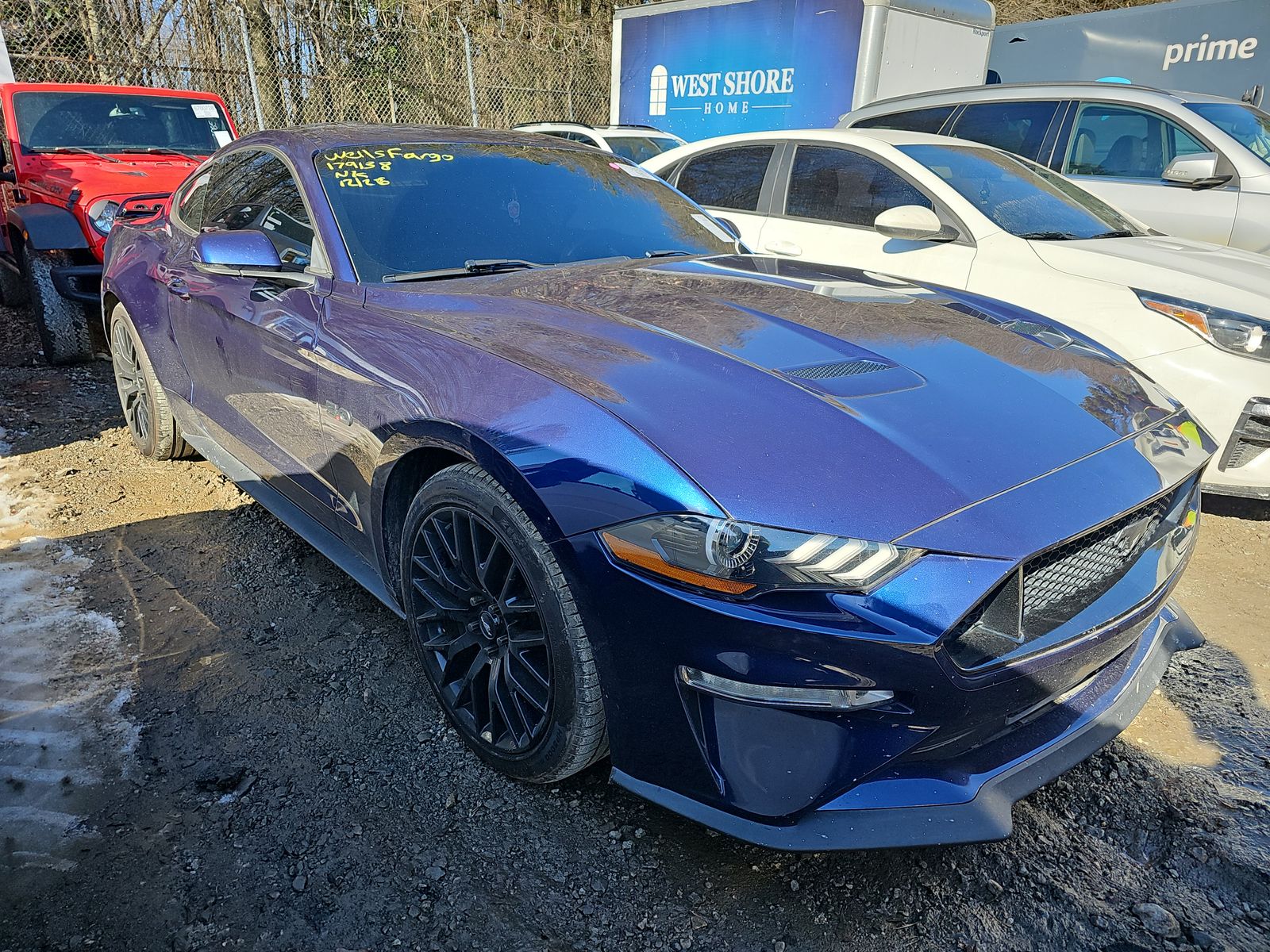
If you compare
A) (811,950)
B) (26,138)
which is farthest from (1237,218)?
(26,138)

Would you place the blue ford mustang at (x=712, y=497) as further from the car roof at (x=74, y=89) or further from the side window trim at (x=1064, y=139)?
the car roof at (x=74, y=89)

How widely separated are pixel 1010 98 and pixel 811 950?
6.29m

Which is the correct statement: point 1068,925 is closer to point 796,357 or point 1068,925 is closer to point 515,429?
point 796,357

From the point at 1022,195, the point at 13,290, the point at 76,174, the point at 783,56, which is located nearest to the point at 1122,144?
the point at 1022,195

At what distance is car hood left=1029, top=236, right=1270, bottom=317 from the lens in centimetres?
356

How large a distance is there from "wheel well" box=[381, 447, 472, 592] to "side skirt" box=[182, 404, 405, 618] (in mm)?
135

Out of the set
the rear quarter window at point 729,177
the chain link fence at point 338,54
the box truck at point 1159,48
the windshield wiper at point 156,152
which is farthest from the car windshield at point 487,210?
the chain link fence at point 338,54

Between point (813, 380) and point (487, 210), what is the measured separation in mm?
1449

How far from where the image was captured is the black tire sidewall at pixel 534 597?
185cm

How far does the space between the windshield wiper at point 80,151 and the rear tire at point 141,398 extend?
8.83 feet

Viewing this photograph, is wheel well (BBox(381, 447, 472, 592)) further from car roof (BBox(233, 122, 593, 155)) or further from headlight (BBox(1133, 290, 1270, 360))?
headlight (BBox(1133, 290, 1270, 360))

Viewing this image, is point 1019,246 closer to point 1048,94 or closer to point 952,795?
point 1048,94

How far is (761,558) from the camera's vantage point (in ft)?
5.25

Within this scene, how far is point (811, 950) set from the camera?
176cm
